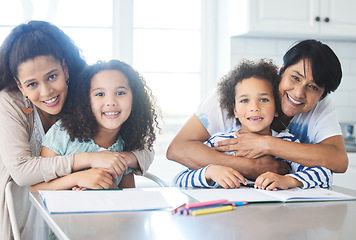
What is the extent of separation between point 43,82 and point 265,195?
901 millimetres

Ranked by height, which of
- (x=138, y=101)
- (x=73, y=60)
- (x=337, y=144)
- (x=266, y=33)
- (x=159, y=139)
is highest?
(x=266, y=33)

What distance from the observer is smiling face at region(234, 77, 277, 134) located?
1.81 metres

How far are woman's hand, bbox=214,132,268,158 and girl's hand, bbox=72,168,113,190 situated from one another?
1.64 feet

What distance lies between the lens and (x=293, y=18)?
10.7 feet

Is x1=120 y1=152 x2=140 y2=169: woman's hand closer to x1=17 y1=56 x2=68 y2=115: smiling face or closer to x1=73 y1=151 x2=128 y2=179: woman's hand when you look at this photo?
x1=73 y1=151 x2=128 y2=179: woman's hand

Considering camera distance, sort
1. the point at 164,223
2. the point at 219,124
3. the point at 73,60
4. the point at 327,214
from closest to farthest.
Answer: the point at 164,223
the point at 327,214
the point at 73,60
the point at 219,124

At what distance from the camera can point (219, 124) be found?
201 centimetres

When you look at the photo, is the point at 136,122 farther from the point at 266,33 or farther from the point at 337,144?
the point at 266,33

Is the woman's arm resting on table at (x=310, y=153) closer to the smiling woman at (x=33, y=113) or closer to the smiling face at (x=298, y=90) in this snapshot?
the smiling face at (x=298, y=90)

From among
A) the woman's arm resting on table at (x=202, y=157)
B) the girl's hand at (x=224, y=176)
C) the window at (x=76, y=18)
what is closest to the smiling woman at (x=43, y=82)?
the woman's arm resting on table at (x=202, y=157)

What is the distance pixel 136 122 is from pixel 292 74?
0.65 m

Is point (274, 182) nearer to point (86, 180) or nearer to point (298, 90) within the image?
point (298, 90)

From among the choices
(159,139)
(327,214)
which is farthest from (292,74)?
(159,139)

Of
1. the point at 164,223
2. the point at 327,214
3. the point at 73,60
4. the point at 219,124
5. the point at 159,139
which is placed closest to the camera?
the point at 164,223
